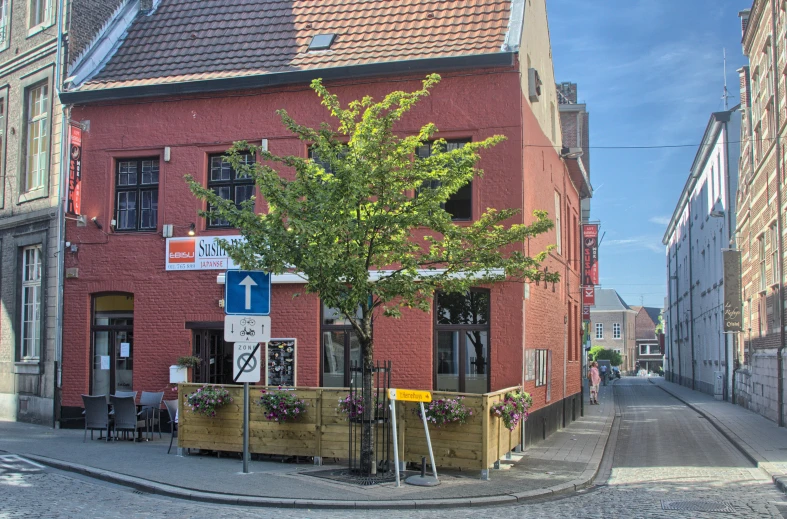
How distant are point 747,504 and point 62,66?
52.7 ft

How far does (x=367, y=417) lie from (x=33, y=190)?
475 inches

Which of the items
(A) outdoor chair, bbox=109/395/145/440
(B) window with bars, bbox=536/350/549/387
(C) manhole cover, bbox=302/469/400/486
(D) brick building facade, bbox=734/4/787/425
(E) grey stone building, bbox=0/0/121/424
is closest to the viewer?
(C) manhole cover, bbox=302/469/400/486

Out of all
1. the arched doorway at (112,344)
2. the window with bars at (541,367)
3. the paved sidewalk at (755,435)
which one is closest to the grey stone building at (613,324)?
the paved sidewalk at (755,435)

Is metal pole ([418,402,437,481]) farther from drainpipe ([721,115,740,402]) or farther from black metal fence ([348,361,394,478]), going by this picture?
drainpipe ([721,115,740,402])

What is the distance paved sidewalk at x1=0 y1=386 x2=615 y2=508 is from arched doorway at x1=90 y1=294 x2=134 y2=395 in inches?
78.5

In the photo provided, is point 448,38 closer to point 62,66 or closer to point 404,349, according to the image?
point 404,349

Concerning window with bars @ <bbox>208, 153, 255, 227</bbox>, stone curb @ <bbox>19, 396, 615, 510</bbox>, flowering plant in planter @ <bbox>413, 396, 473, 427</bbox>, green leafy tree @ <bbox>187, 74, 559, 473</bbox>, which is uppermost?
window with bars @ <bbox>208, 153, 255, 227</bbox>

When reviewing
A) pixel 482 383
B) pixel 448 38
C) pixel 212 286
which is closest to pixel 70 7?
pixel 212 286

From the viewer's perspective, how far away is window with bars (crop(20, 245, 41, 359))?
19453mm

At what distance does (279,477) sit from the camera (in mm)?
11539

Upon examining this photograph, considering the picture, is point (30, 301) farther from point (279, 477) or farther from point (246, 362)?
point (279, 477)

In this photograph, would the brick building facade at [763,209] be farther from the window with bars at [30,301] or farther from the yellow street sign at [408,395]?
the window with bars at [30,301]

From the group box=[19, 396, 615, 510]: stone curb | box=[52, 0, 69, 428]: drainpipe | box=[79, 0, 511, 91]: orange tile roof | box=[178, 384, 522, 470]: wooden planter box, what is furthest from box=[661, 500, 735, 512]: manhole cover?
box=[52, 0, 69, 428]: drainpipe

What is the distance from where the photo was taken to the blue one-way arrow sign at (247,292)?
1149 cm
